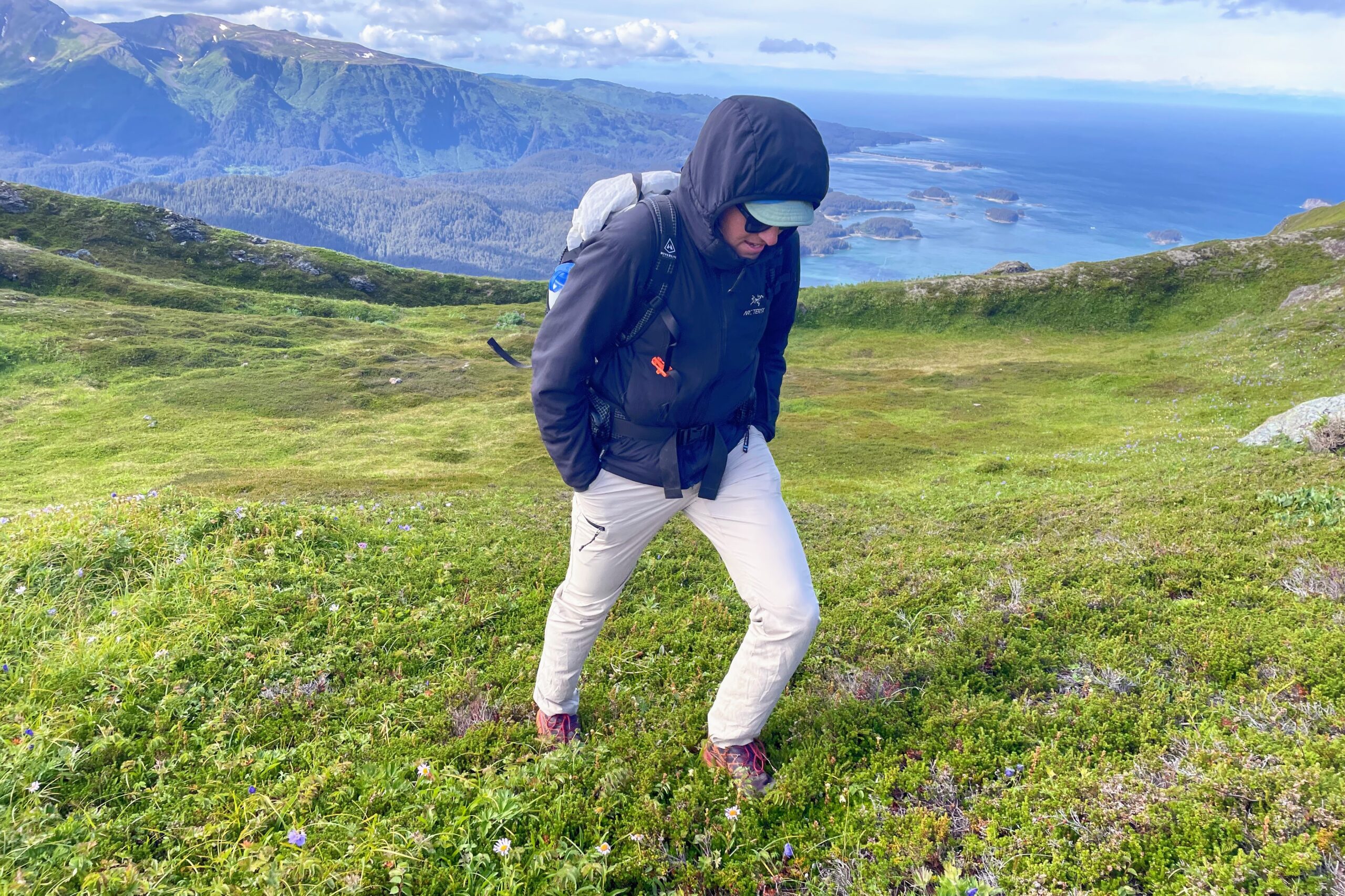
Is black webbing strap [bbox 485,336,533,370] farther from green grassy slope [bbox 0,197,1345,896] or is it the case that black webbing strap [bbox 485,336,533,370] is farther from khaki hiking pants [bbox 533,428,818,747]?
green grassy slope [bbox 0,197,1345,896]

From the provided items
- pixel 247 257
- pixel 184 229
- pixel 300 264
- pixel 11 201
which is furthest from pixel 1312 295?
pixel 11 201

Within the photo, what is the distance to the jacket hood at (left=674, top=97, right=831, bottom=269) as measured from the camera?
4.55 metres

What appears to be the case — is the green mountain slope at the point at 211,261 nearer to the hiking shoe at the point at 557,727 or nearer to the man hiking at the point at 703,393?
the hiking shoe at the point at 557,727

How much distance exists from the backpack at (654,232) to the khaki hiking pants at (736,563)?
4.36ft

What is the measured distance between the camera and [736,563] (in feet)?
17.6

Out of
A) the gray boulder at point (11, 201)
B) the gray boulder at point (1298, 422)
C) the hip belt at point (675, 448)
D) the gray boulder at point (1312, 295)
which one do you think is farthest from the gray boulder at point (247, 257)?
the gray boulder at point (1312, 295)

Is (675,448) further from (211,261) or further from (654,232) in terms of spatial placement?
(211,261)

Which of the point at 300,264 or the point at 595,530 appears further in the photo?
the point at 300,264

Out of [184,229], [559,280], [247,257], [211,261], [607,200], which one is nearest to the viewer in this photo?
[607,200]

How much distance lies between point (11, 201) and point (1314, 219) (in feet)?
549

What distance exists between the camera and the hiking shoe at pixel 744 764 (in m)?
5.67

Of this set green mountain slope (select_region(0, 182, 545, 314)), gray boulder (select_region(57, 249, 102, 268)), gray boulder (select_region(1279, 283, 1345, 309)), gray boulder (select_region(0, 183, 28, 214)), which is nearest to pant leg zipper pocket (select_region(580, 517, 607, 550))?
gray boulder (select_region(1279, 283, 1345, 309))

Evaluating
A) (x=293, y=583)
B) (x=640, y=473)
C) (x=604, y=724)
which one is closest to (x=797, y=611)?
(x=640, y=473)

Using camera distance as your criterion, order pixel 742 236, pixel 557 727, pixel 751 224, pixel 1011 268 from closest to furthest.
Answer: pixel 751 224, pixel 742 236, pixel 557 727, pixel 1011 268
